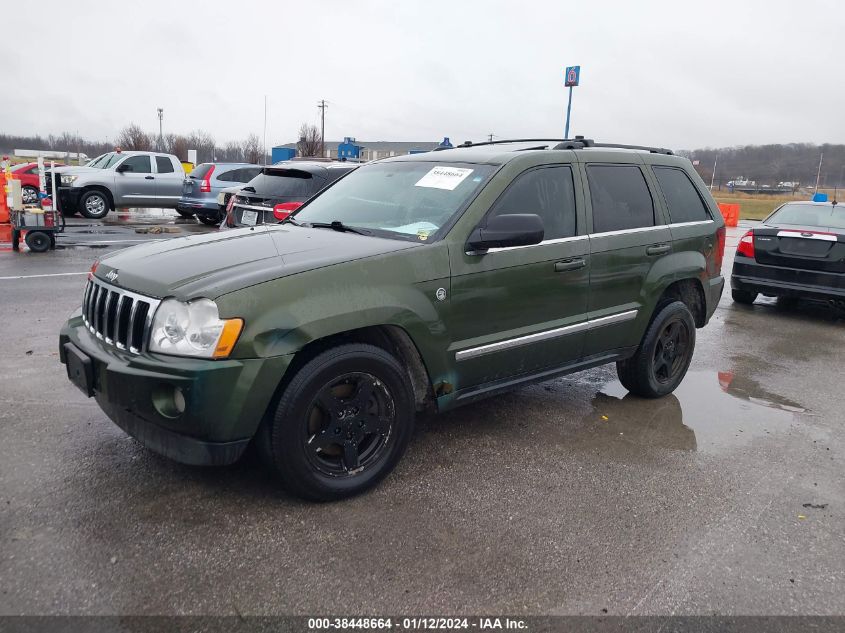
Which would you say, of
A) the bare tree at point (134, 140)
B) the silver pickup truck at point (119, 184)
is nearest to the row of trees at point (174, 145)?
the bare tree at point (134, 140)

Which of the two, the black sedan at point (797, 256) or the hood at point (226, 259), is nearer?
the hood at point (226, 259)

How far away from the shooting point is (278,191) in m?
8.73

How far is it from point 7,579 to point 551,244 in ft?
10.3

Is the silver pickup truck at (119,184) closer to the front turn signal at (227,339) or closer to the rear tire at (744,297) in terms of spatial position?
the rear tire at (744,297)

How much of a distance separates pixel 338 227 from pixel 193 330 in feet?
4.31

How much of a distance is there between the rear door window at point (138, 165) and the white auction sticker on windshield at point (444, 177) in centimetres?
1595

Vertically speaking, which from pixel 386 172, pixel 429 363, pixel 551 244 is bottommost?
pixel 429 363

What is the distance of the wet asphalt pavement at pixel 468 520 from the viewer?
8.48ft

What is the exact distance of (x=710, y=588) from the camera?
2.71 m

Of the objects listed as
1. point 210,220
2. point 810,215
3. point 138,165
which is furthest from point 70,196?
point 810,215

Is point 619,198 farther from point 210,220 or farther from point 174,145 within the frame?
point 174,145

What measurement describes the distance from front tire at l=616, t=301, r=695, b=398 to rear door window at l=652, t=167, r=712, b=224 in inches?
26.6

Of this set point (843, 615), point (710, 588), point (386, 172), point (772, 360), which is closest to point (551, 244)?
point (386, 172)

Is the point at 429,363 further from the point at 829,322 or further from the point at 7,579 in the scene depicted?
the point at 829,322
